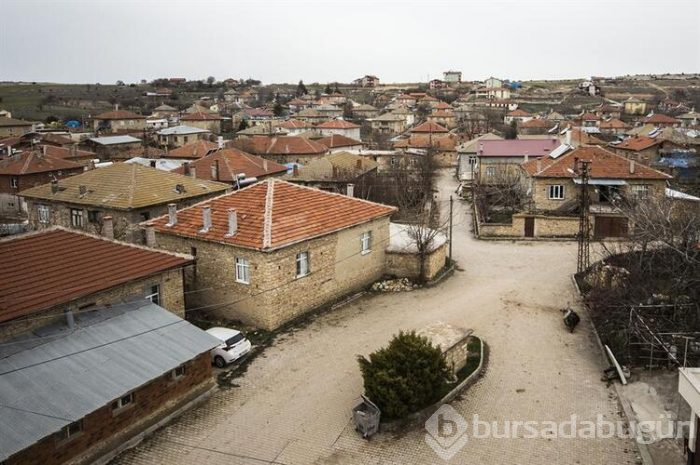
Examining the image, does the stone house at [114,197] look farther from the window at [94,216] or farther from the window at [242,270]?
the window at [242,270]

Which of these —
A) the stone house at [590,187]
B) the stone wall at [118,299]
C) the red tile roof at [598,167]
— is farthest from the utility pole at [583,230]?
the stone wall at [118,299]

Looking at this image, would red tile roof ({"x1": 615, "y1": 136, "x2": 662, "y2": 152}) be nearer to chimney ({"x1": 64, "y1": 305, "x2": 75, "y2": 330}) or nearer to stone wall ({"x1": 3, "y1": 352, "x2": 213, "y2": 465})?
stone wall ({"x1": 3, "y1": 352, "x2": 213, "y2": 465})

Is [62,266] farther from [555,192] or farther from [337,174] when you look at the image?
[337,174]

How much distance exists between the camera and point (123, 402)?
12891 millimetres

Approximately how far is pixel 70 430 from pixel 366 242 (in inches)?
565

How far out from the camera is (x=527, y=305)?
2184cm

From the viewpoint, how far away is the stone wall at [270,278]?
1919cm

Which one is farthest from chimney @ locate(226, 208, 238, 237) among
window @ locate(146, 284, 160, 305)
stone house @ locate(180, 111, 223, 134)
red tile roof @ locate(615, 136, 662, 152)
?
stone house @ locate(180, 111, 223, 134)

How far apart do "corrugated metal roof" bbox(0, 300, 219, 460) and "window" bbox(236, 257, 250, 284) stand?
4241 mm

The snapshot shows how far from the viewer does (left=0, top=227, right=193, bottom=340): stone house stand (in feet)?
44.3

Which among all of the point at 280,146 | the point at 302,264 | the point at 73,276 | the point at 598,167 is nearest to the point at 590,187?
the point at 598,167

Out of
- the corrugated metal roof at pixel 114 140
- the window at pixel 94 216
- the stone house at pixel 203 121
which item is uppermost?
the stone house at pixel 203 121

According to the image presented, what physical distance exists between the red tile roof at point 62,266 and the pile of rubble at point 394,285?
350 inches

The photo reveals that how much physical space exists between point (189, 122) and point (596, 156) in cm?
6789
